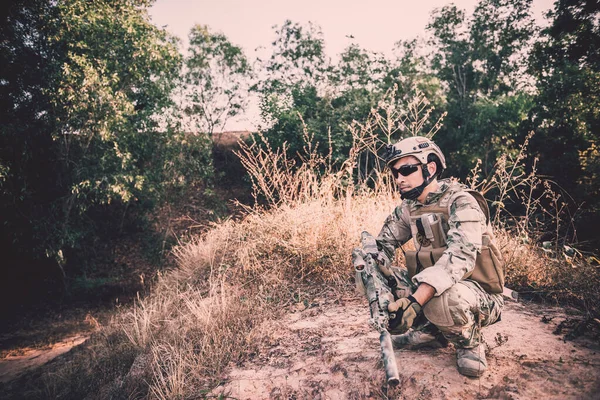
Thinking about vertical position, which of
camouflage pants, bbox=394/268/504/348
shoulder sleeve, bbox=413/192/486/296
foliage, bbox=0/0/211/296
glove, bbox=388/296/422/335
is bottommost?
camouflage pants, bbox=394/268/504/348

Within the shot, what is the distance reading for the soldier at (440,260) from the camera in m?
1.67

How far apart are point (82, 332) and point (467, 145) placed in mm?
14934

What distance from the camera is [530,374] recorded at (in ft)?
5.78

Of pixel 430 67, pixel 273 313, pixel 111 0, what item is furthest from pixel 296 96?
pixel 273 313

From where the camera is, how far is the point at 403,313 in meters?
1.60

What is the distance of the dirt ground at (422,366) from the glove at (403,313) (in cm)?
47

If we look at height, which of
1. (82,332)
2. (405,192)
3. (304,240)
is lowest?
(82,332)

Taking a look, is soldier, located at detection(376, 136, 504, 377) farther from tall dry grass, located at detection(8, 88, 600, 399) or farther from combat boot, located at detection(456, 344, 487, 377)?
tall dry grass, located at detection(8, 88, 600, 399)

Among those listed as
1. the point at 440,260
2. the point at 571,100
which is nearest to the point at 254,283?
the point at 440,260

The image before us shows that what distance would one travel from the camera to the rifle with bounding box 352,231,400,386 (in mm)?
1535

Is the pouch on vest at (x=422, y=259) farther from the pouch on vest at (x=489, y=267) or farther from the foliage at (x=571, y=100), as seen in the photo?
the foliage at (x=571, y=100)

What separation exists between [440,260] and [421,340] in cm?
82

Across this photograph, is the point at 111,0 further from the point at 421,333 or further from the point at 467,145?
the point at 467,145

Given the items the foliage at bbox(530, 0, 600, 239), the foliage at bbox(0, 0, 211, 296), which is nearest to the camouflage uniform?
the foliage at bbox(0, 0, 211, 296)
